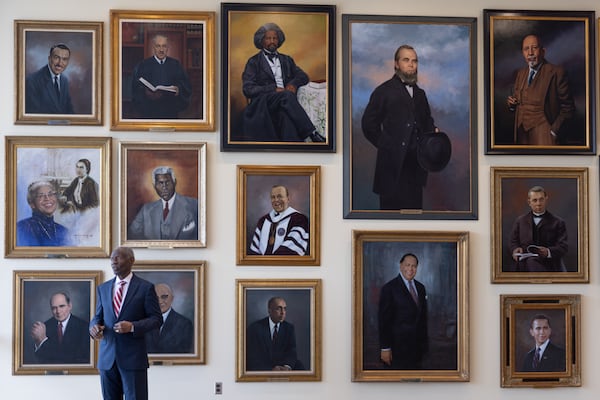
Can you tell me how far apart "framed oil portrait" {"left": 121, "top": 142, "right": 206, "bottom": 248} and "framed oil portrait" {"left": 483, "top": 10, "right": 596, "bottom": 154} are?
3601mm

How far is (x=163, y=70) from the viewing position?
33.1 feet

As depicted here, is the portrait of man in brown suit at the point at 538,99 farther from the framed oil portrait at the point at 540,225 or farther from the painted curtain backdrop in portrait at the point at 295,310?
the painted curtain backdrop in portrait at the point at 295,310

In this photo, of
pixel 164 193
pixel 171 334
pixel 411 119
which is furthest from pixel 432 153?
pixel 171 334

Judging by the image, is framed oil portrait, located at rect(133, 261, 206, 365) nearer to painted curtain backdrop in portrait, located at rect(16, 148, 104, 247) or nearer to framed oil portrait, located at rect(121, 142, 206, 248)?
framed oil portrait, located at rect(121, 142, 206, 248)

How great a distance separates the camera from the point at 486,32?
33.9 feet

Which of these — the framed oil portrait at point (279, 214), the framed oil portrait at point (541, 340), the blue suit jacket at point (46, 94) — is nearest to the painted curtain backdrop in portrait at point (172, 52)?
the blue suit jacket at point (46, 94)

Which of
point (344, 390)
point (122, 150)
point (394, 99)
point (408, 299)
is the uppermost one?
point (394, 99)

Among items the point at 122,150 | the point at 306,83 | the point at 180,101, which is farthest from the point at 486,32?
the point at 122,150

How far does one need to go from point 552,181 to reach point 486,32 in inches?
79.4

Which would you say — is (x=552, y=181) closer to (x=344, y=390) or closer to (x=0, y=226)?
(x=344, y=390)

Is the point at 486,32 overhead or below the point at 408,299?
overhead

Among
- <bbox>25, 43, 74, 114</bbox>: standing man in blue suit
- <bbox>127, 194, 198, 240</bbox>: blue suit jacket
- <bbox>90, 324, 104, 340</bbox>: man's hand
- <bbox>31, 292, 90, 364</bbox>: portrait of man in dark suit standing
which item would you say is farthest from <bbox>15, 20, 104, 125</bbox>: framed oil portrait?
<bbox>90, 324, 104, 340</bbox>: man's hand

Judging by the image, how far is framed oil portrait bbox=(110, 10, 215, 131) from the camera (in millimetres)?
10023

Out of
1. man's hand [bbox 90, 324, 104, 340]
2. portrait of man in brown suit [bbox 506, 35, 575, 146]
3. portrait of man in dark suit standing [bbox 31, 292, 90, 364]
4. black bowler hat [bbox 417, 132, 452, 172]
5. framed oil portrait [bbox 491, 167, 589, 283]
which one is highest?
portrait of man in brown suit [bbox 506, 35, 575, 146]
